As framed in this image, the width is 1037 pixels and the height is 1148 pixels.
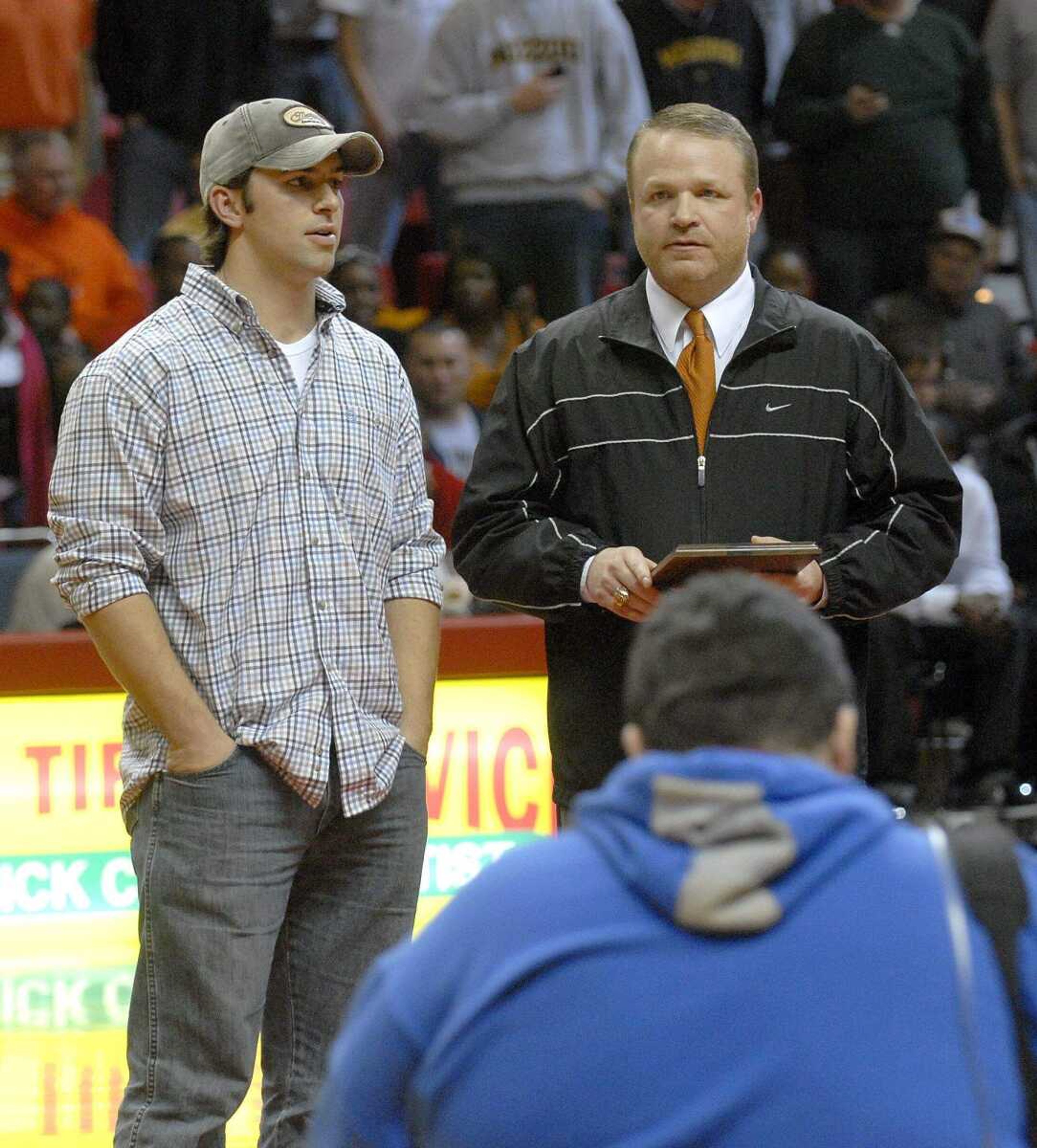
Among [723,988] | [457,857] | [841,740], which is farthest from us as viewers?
[457,857]

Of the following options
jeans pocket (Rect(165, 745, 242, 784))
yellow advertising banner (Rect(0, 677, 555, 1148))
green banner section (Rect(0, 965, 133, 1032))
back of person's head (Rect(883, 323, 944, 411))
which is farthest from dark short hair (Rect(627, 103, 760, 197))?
back of person's head (Rect(883, 323, 944, 411))

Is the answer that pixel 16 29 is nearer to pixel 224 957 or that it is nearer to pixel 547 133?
pixel 547 133

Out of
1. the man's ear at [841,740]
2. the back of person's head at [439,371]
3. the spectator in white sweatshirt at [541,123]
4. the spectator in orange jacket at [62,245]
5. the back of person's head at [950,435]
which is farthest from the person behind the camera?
the spectator in white sweatshirt at [541,123]

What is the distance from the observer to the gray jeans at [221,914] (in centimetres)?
314

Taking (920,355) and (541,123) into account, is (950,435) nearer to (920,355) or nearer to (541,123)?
(920,355)

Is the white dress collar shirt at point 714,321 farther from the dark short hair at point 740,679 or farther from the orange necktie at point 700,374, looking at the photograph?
the dark short hair at point 740,679

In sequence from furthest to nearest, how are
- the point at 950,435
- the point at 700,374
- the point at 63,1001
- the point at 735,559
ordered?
the point at 950,435 → the point at 63,1001 → the point at 700,374 → the point at 735,559

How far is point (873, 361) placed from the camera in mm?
3506

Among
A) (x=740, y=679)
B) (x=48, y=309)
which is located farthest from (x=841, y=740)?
(x=48, y=309)

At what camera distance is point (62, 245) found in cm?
833

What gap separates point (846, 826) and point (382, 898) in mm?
1760

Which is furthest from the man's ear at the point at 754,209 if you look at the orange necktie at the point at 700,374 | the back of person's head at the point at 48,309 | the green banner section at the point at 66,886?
the back of person's head at the point at 48,309

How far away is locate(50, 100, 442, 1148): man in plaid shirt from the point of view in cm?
316

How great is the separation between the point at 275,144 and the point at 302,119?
72 mm
